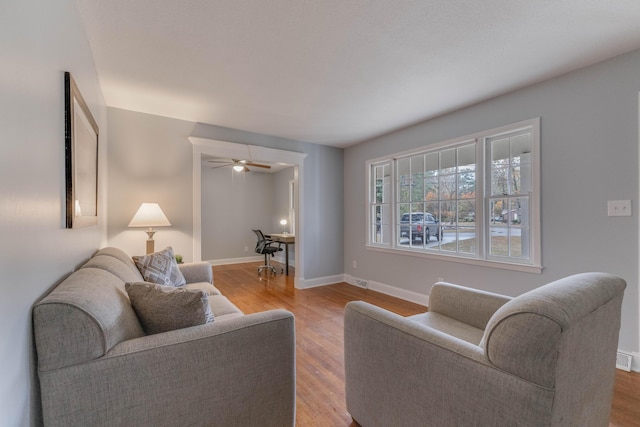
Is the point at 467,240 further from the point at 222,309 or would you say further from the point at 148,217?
the point at 148,217

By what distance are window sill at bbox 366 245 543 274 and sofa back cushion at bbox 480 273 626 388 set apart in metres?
1.86

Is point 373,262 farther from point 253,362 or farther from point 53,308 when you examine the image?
point 53,308

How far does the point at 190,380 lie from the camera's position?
1.14 meters

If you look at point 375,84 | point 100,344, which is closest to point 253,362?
point 100,344

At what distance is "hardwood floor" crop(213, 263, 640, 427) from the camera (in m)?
1.68

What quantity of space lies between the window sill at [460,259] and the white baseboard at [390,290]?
0.52 meters

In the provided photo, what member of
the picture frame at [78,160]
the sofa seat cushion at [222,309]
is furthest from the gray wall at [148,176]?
the sofa seat cushion at [222,309]

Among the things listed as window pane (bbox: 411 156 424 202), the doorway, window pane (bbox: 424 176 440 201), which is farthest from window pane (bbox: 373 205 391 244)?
the doorway

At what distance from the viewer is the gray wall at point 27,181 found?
0.77 m

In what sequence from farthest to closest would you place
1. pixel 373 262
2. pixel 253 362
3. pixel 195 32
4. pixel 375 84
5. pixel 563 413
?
pixel 373 262
pixel 375 84
pixel 195 32
pixel 253 362
pixel 563 413

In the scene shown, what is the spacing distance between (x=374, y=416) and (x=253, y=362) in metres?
0.69

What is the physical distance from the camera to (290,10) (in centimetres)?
169

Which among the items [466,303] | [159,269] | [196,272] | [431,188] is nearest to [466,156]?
[431,188]

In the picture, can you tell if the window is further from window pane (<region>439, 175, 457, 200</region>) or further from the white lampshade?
the white lampshade
